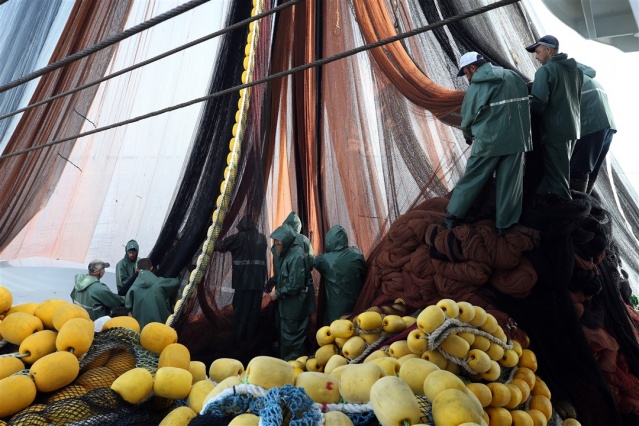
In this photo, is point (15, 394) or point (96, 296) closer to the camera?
point (15, 394)

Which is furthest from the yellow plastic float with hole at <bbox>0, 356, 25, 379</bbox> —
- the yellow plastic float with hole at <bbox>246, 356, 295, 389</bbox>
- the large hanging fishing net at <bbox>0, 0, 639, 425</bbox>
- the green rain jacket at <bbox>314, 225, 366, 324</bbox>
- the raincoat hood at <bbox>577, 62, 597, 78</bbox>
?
the raincoat hood at <bbox>577, 62, 597, 78</bbox>

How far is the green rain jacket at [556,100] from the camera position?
157 inches

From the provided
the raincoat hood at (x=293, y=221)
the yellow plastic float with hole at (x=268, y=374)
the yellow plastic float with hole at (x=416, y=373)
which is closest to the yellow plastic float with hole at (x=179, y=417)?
the yellow plastic float with hole at (x=268, y=374)

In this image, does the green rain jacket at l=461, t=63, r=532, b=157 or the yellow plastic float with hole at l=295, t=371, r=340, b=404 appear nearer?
the yellow plastic float with hole at l=295, t=371, r=340, b=404

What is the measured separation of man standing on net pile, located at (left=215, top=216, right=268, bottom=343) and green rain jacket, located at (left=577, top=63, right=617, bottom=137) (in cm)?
247

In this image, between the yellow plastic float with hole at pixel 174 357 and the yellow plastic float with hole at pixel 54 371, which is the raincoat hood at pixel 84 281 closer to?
the yellow plastic float with hole at pixel 174 357

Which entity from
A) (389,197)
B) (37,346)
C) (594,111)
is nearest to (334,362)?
(37,346)

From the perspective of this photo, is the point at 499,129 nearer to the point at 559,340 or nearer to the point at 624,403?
the point at 559,340

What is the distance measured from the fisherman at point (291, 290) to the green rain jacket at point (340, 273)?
236mm

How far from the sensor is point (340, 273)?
504 centimetres

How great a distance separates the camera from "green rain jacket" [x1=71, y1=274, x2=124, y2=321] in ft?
20.9

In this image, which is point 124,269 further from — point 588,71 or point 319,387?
point 319,387

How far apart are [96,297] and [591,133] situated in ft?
15.3

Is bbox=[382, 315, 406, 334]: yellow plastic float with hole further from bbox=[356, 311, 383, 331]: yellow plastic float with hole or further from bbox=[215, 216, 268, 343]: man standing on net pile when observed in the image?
bbox=[215, 216, 268, 343]: man standing on net pile
